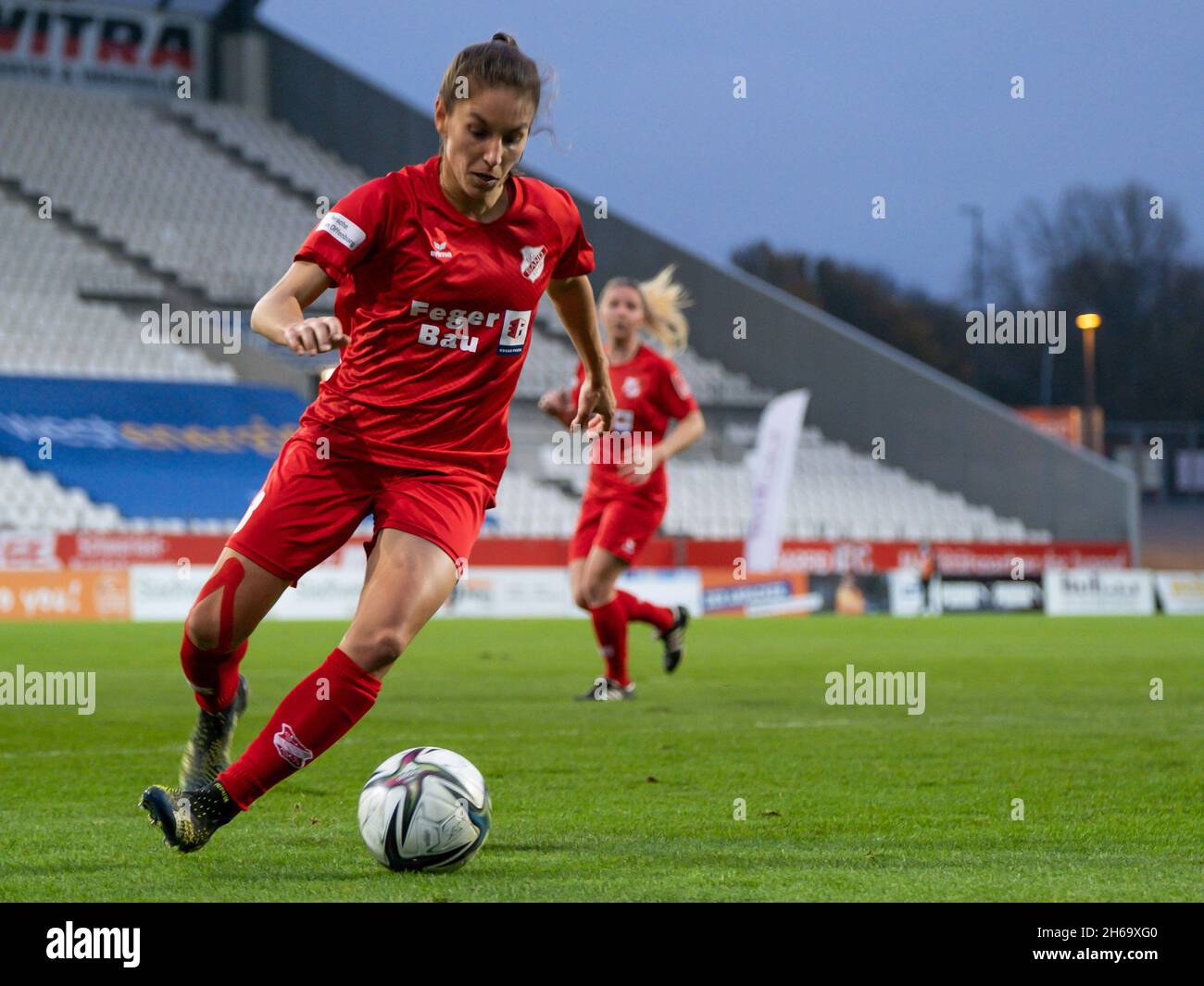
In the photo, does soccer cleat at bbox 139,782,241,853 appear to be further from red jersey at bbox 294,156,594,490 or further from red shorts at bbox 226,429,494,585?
red jersey at bbox 294,156,594,490

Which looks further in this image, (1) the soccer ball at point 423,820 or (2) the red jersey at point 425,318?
(2) the red jersey at point 425,318

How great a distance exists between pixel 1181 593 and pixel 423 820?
28503mm

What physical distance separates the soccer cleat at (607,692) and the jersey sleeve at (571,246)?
5585 mm

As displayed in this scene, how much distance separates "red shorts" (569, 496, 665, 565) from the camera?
10.8 metres

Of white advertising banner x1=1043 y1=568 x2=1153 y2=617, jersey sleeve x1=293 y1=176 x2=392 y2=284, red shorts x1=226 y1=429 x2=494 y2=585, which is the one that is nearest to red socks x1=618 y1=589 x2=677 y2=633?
A: red shorts x1=226 y1=429 x2=494 y2=585

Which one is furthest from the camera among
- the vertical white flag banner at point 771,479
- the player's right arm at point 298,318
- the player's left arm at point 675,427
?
the vertical white flag banner at point 771,479

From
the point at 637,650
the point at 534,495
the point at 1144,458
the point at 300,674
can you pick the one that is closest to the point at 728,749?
the point at 300,674

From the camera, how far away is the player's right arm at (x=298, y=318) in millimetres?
4219

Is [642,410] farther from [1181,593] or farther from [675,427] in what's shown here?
[1181,593]

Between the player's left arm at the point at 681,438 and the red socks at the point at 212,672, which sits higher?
the player's left arm at the point at 681,438

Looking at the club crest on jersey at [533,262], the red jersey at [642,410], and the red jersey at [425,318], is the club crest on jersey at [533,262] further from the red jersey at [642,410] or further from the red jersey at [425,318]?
the red jersey at [642,410]

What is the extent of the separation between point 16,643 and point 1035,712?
11.0m
